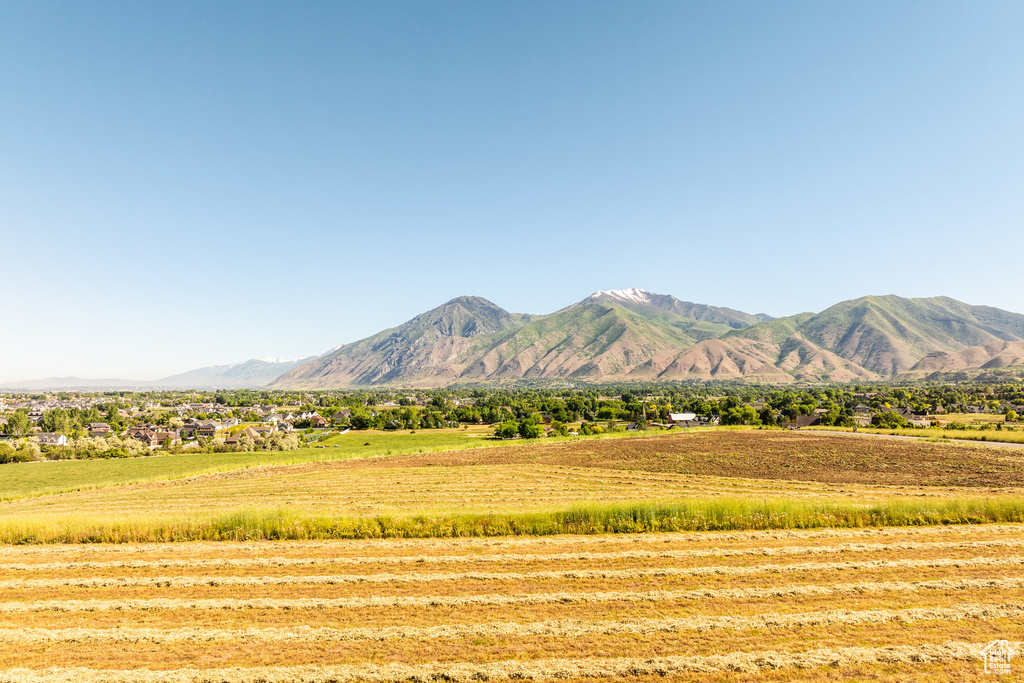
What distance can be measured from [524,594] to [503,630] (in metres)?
2.12

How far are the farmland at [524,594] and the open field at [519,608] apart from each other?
0.07 metres

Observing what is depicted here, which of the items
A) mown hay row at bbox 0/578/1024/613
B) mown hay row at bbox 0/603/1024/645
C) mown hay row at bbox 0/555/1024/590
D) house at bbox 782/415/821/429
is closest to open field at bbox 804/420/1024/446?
house at bbox 782/415/821/429

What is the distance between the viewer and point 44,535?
61.2 ft

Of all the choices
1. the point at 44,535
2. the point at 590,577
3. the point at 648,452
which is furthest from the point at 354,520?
the point at 648,452

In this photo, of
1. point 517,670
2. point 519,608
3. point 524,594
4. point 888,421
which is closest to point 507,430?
point 524,594

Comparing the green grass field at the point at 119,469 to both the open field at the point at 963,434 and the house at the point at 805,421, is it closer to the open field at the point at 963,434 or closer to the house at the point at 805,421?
the open field at the point at 963,434

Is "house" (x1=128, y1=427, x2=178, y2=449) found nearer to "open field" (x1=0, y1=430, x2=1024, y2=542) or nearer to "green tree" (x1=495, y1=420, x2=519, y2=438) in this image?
"open field" (x1=0, y1=430, x2=1024, y2=542)

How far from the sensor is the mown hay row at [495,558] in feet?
50.7

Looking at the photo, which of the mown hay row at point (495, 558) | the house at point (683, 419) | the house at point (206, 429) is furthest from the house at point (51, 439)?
the house at point (683, 419)

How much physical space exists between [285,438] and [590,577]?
77.8m

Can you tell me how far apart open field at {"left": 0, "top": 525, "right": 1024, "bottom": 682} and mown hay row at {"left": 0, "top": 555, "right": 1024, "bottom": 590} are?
8cm

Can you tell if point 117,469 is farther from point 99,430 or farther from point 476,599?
point 99,430

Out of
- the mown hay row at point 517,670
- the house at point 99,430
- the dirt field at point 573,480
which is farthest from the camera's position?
the house at point 99,430

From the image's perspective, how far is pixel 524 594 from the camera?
12.7 metres
